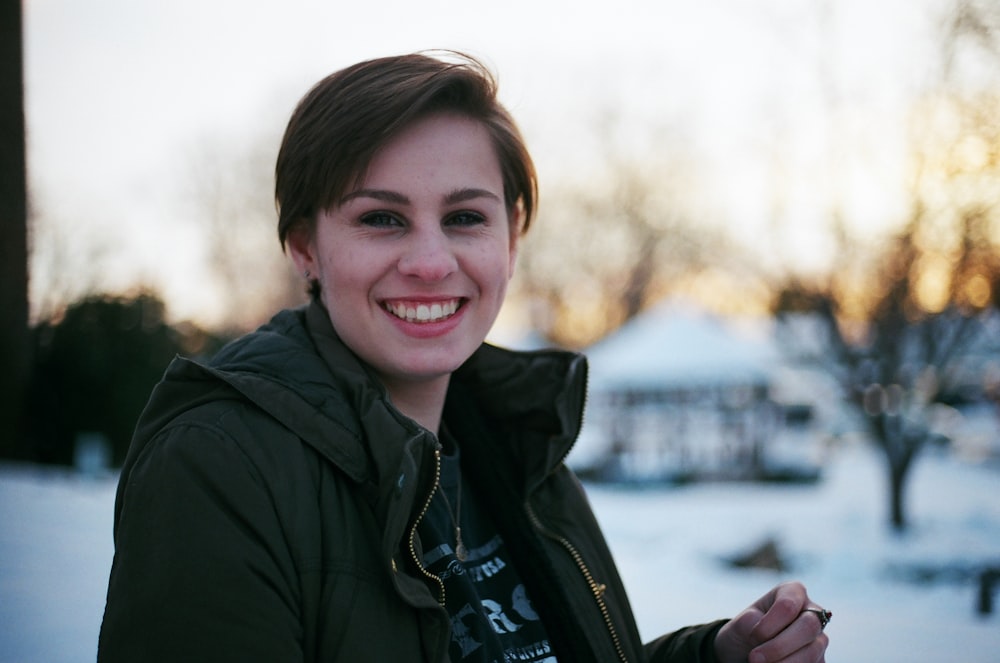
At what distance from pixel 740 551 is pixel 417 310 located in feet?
Answer: 25.7

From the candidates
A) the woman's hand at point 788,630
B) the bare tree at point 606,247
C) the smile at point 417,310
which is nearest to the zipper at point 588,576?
the woman's hand at point 788,630

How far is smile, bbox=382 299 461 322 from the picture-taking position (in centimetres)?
178

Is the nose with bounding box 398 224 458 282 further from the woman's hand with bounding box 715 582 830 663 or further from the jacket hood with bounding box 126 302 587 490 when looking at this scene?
the woman's hand with bounding box 715 582 830 663

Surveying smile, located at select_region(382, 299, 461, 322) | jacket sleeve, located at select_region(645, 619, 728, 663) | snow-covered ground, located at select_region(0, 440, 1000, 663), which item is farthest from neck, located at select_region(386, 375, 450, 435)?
snow-covered ground, located at select_region(0, 440, 1000, 663)

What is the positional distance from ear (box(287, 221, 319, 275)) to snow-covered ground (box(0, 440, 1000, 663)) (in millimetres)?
2221

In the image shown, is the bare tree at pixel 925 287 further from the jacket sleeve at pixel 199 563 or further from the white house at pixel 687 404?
the jacket sleeve at pixel 199 563

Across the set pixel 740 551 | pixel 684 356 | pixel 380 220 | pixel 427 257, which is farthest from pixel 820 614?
pixel 684 356

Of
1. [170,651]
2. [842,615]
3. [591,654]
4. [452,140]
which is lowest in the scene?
Result: [842,615]

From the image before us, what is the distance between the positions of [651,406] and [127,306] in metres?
10.4

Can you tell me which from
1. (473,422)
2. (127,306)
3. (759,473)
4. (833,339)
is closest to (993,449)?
(759,473)

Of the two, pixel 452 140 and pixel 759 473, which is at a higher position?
pixel 452 140

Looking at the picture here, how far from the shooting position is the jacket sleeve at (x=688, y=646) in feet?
6.88

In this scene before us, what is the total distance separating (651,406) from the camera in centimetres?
1681

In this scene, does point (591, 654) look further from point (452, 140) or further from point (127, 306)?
point (127, 306)
